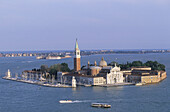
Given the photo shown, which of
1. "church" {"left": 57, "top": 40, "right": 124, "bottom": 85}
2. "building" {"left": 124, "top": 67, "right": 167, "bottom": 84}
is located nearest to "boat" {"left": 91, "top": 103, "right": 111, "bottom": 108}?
"church" {"left": 57, "top": 40, "right": 124, "bottom": 85}

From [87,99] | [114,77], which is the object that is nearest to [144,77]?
[114,77]

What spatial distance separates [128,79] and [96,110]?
42.6 ft

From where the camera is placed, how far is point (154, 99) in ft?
69.8

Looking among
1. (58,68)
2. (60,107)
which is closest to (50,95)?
(60,107)

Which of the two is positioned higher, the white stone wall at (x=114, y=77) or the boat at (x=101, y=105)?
the white stone wall at (x=114, y=77)

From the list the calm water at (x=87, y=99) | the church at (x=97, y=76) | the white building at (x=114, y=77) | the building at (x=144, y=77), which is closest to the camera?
the calm water at (x=87, y=99)

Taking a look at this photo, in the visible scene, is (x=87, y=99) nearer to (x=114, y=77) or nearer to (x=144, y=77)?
(x=114, y=77)

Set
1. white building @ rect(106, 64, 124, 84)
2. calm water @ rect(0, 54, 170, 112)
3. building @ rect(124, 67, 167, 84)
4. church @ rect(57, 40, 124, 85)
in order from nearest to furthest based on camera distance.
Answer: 1. calm water @ rect(0, 54, 170, 112)
2. church @ rect(57, 40, 124, 85)
3. white building @ rect(106, 64, 124, 84)
4. building @ rect(124, 67, 167, 84)

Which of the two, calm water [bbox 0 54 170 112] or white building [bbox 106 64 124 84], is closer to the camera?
calm water [bbox 0 54 170 112]

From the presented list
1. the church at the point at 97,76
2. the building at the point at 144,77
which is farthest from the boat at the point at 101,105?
the building at the point at 144,77

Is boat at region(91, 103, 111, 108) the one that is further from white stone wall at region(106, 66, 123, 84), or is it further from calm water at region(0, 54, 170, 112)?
white stone wall at region(106, 66, 123, 84)

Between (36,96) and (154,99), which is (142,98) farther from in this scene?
(36,96)

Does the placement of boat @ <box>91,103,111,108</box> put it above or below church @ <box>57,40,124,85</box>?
below

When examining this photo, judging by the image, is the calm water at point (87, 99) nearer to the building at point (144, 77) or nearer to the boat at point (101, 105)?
the boat at point (101, 105)
